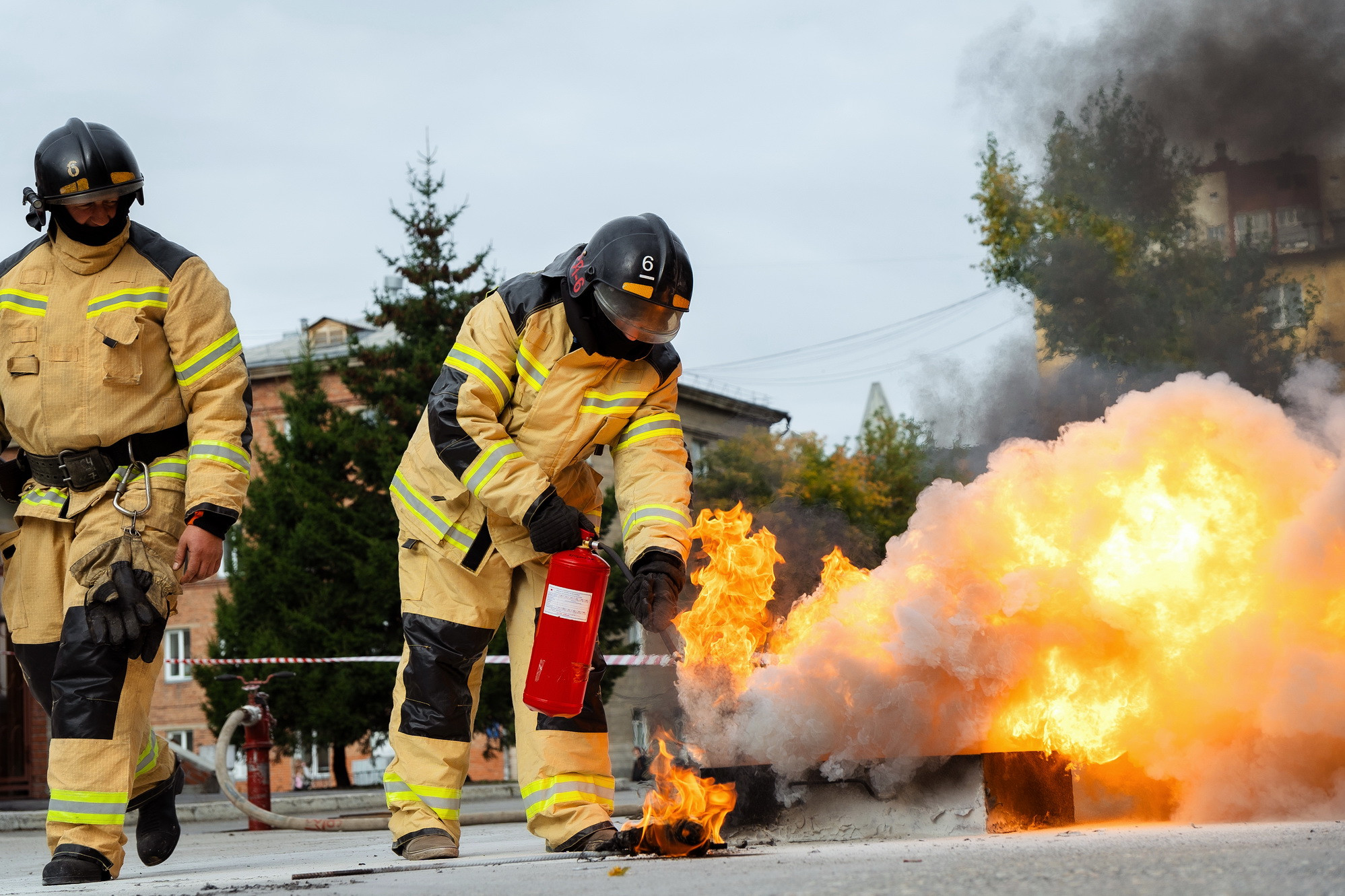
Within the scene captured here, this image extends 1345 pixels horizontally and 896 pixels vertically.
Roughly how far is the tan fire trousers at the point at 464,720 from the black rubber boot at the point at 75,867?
0.89m

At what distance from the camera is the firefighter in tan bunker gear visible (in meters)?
4.41

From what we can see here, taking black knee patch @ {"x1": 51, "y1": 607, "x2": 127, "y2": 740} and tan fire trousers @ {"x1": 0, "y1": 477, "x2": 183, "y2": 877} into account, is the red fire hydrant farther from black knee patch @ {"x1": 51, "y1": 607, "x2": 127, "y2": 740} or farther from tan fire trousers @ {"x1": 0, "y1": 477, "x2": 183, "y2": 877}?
black knee patch @ {"x1": 51, "y1": 607, "x2": 127, "y2": 740}

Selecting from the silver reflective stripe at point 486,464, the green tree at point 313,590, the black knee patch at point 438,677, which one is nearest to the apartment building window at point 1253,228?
the green tree at point 313,590

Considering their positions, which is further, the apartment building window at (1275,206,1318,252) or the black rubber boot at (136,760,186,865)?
the apartment building window at (1275,206,1318,252)

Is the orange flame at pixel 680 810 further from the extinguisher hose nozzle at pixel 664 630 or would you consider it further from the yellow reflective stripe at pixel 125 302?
the yellow reflective stripe at pixel 125 302

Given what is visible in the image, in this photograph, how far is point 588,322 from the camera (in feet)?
15.5

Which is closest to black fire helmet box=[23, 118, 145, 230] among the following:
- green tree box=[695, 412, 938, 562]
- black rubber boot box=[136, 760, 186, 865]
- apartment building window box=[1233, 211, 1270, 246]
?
black rubber boot box=[136, 760, 186, 865]

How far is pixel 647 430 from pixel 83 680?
2021 millimetres

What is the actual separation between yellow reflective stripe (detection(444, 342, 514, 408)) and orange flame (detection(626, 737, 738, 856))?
1.30 m

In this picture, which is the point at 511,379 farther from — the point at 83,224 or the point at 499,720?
the point at 499,720

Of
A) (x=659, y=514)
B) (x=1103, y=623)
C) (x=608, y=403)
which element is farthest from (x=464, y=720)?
(x=1103, y=623)

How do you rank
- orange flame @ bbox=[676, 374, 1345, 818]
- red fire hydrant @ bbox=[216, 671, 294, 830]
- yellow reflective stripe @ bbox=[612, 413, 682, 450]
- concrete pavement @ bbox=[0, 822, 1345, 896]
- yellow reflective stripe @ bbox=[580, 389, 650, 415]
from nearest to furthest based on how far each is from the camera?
1. concrete pavement @ bbox=[0, 822, 1345, 896]
2. orange flame @ bbox=[676, 374, 1345, 818]
3. yellow reflective stripe @ bbox=[580, 389, 650, 415]
4. yellow reflective stripe @ bbox=[612, 413, 682, 450]
5. red fire hydrant @ bbox=[216, 671, 294, 830]

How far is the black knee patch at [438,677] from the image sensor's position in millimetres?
4703

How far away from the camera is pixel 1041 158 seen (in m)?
21.0
